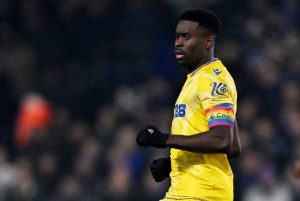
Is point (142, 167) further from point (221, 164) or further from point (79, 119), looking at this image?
point (221, 164)

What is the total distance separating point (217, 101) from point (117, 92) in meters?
6.34

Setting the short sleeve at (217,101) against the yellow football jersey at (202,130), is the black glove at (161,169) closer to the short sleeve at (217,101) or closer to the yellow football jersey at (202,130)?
the yellow football jersey at (202,130)

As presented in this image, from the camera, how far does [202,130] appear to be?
4465 mm

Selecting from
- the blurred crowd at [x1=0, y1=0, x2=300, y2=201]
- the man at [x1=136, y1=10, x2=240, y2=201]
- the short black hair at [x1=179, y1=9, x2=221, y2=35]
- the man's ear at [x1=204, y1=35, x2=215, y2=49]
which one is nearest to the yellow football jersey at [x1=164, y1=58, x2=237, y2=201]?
the man at [x1=136, y1=10, x2=240, y2=201]

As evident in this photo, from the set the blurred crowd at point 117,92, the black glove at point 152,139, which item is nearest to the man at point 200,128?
the black glove at point 152,139

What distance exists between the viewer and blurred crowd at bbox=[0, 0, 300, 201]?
30.7ft

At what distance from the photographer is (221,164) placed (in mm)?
4547

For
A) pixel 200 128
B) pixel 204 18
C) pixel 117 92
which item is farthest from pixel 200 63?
pixel 117 92

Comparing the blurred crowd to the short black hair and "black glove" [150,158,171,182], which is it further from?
the short black hair

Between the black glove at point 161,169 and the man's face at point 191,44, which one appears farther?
the black glove at point 161,169

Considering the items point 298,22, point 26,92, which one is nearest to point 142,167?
point 26,92

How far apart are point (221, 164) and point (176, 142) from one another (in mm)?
348

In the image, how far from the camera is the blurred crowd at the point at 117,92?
936 cm

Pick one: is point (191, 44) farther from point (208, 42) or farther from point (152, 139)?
point (152, 139)
